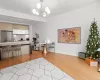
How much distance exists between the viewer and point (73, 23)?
509 centimetres

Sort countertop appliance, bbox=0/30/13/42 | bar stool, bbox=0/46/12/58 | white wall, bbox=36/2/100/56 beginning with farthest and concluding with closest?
1. countertop appliance, bbox=0/30/13/42
2. bar stool, bbox=0/46/12/58
3. white wall, bbox=36/2/100/56

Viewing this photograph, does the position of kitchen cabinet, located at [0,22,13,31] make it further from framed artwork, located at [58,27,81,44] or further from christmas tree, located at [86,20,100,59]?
christmas tree, located at [86,20,100,59]

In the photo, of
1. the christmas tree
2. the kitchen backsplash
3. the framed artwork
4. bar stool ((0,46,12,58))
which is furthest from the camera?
the kitchen backsplash

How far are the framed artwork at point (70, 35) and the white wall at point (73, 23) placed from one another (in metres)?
0.20

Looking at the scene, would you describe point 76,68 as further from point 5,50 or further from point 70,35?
point 5,50

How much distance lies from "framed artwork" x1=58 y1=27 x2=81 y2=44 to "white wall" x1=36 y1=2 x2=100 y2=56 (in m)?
0.20

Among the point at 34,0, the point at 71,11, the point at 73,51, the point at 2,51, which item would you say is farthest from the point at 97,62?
the point at 2,51

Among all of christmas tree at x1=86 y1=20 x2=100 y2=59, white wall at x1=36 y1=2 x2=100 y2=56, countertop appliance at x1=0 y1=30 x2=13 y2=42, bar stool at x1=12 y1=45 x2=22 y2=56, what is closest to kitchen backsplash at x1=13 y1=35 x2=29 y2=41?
countertop appliance at x1=0 y1=30 x2=13 y2=42

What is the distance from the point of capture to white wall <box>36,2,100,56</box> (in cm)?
429

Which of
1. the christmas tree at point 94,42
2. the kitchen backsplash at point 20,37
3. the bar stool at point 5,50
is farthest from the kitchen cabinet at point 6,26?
the christmas tree at point 94,42

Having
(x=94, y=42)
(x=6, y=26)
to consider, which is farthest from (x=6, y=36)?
(x=94, y=42)

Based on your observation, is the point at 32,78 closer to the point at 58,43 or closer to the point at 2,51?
the point at 2,51

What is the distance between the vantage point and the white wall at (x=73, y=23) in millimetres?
4289

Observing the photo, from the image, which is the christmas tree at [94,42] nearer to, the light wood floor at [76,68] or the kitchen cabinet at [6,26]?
the light wood floor at [76,68]
